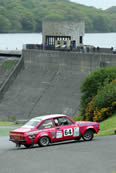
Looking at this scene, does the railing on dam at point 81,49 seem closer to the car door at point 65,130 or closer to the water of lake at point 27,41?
the car door at point 65,130

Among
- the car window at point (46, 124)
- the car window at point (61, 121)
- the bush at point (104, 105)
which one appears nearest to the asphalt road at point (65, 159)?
the car window at point (46, 124)

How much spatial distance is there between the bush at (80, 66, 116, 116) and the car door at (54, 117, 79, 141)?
19.9 metres

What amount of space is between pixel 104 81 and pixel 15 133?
74.8 feet

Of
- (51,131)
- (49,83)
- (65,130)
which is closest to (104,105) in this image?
(65,130)

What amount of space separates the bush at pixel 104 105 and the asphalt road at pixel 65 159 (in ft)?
44.9

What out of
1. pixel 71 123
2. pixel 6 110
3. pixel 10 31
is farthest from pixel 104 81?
pixel 10 31

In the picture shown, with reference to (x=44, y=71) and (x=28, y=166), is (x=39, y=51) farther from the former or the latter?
(x=28, y=166)

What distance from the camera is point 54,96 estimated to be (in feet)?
185

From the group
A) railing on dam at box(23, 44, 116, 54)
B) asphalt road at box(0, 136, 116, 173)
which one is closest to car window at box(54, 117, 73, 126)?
asphalt road at box(0, 136, 116, 173)

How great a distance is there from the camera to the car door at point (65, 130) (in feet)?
69.8

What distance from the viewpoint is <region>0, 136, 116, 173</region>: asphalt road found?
50.8 feet

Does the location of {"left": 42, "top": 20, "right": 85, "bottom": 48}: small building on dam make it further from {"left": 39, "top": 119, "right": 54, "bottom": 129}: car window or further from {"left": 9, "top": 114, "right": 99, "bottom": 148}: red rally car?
{"left": 39, "top": 119, "right": 54, "bottom": 129}: car window

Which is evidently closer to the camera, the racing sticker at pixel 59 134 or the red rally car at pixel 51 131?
the red rally car at pixel 51 131

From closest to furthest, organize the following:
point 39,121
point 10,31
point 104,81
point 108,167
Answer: point 108,167 → point 39,121 → point 104,81 → point 10,31
